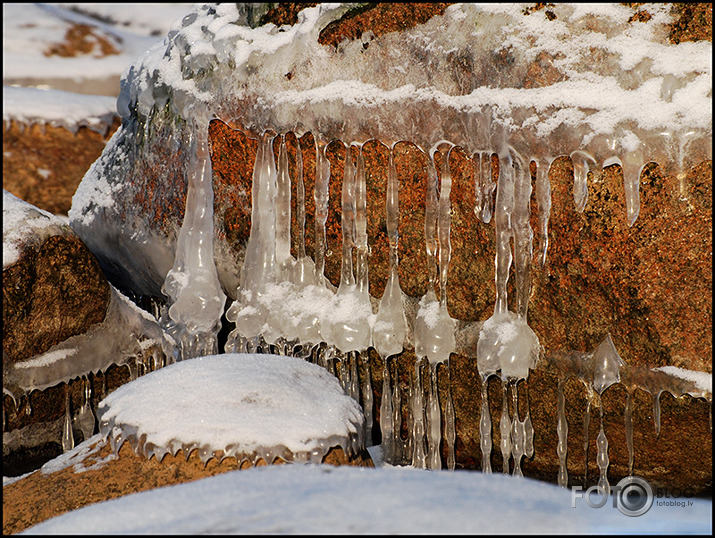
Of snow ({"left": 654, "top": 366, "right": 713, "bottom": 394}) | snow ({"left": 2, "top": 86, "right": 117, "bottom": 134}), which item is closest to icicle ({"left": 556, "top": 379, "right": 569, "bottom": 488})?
snow ({"left": 654, "top": 366, "right": 713, "bottom": 394})

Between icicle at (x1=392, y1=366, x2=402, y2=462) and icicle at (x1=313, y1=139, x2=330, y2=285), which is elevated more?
icicle at (x1=313, y1=139, x2=330, y2=285)

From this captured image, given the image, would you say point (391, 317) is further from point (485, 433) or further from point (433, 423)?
point (485, 433)

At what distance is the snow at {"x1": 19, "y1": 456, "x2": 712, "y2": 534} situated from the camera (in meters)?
1.32

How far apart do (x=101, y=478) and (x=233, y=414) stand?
520 millimetres

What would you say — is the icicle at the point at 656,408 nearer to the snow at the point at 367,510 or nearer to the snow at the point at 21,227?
the snow at the point at 367,510

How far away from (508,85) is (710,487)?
6.04 ft

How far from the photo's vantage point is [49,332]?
3609 millimetres

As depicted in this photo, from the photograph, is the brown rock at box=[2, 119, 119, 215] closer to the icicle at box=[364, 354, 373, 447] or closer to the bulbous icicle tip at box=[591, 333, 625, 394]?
the icicle at box=[364, 354, 373, 447]

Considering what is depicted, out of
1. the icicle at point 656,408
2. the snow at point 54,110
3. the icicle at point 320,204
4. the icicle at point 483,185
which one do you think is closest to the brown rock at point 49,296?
the icicle at point 320,204

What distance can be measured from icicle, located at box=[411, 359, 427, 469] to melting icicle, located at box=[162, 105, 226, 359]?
3.55 ft

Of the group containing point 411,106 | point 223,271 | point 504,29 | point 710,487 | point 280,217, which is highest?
point 504,29

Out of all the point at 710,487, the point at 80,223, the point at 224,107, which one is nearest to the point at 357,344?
the point at 224,107

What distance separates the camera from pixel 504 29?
2.75 m

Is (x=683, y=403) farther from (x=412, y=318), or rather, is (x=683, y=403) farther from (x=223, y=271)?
(x=223, y=271)
